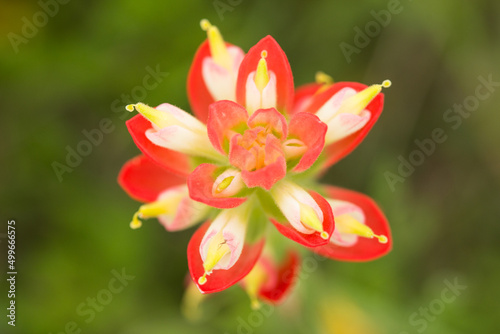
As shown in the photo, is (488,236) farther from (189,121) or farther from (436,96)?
(189,121)

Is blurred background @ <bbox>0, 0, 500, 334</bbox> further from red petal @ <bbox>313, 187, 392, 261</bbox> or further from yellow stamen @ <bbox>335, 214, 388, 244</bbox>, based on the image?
yellow stamen @ <bbox>335, 214, 388, 244</bbox>

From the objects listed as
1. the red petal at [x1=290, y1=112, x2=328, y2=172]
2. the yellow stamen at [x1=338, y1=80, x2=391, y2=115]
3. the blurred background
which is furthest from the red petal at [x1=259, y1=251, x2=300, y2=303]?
the blurred background

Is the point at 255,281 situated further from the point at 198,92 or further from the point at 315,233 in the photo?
the point at 198,92

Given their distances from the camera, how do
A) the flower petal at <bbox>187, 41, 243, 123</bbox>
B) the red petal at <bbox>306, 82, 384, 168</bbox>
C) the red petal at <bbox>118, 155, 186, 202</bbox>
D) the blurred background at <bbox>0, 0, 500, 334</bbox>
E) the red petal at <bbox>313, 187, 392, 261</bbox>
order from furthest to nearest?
the blurred background at <bbox>0, 0, 500, 334</bbox>
the flower petal at <bbox>187, 41, 243, 123</bbox>
the red petal at <bbox>118, 155, 186, 202</bbox>
the red petal at <bbox>313, 187, 392, 261</bbox>
the red petal at <bbox>306, 82, 384, 168</bbox>

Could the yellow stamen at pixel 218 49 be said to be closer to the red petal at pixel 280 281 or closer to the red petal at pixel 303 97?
the red petal at pixel 303 97

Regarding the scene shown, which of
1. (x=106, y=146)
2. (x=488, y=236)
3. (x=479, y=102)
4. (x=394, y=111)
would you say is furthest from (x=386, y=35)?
(x=106, y=146)
